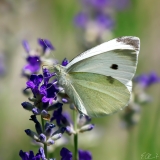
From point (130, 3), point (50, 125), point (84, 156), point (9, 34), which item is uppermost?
point (130, 3)

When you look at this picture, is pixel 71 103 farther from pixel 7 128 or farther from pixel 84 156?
pixel 7 128

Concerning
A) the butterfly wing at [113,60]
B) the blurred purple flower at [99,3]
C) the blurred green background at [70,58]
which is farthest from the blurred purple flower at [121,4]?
the butterfly wing at [113,60]

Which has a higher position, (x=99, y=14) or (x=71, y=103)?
(x=99, y=14)

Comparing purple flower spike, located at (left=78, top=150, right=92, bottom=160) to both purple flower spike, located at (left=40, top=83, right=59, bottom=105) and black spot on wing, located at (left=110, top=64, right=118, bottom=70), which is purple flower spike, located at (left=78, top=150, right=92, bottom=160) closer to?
purple flower spike, located at (left=40, top=83, right=59, bottom=105)

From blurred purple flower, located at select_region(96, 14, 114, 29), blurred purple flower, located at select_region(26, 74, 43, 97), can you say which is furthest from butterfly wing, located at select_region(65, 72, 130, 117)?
blurred purple flower, located at select_region(96, 14, 114, 29)

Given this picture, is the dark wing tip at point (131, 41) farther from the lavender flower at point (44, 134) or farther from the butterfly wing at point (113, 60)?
the lavender flower at point (44, 134)

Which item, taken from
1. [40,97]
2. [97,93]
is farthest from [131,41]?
[40,97]

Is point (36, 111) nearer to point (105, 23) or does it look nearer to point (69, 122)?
point (69, 122)

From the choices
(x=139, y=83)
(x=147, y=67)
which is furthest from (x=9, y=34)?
(x=147, y=67)
